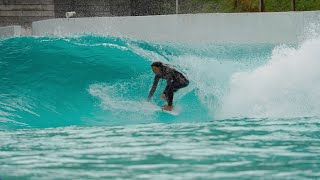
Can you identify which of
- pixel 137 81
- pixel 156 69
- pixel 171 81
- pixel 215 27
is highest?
pixel 215 27

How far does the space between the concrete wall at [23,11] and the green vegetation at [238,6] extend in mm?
4796

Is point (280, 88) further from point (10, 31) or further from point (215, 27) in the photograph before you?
point (10, 31)

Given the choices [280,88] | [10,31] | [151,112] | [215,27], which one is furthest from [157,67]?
[10,31]

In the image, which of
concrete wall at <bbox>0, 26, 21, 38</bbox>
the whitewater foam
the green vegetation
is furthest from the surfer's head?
the green vegetation

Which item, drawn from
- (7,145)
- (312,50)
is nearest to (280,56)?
(312,50)

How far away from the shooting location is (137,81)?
16.4 meters

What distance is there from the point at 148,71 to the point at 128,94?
1.21 metres

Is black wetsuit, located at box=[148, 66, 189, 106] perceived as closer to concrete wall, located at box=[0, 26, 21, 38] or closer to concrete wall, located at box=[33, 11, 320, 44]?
concrete wall, located at box=[33, 11, 320, 44]

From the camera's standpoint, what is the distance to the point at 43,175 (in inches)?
271

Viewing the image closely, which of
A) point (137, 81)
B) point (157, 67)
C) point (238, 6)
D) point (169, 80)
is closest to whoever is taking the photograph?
point (169, 80)

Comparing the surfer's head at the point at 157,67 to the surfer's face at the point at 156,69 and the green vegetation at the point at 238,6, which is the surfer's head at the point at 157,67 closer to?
the surfer's face at the point at 156,69

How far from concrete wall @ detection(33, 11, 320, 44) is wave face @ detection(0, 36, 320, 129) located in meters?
0.29

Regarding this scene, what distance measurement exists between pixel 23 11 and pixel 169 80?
15.5m

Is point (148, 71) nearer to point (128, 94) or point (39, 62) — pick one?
point (128, 94)
